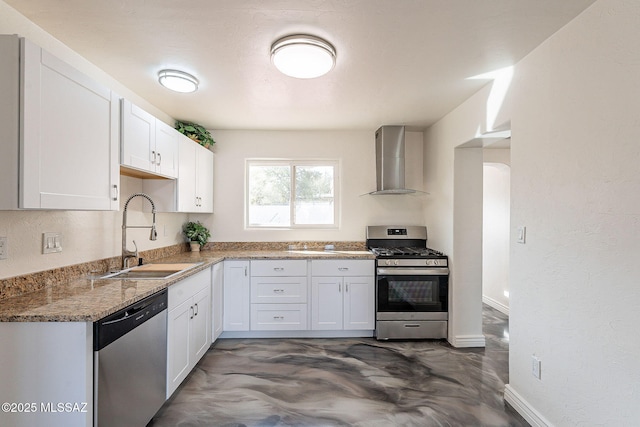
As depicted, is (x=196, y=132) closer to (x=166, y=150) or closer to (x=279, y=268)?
(x=166, y=150)

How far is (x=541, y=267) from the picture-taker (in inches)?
74.4

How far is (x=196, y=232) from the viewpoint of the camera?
3.64 metres

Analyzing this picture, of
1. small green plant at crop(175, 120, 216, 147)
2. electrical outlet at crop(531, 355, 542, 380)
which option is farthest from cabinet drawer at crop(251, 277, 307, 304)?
electrical outlet at crop(531, 355, 542, 380)

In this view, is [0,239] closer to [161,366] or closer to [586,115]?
[161,366]

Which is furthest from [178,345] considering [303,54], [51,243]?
[303,54]

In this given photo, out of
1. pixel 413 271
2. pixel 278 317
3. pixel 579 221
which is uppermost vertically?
pixel 579 221

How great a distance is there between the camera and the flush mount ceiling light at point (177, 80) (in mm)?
2264

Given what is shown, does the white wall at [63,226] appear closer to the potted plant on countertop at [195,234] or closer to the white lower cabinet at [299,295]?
the potted plant on countertop at [195,234]

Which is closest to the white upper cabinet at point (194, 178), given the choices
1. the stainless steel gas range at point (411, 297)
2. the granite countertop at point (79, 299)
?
the granite countertop at point (79, 299)

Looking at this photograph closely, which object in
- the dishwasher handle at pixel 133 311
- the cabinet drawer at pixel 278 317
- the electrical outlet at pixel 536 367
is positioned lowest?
the cabinet drawer at pixel 278 317

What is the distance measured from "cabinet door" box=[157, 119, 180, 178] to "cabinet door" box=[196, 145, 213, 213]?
1.75 ft

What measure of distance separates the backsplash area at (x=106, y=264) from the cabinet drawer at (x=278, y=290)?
2.04 feet

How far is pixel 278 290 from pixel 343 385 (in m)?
1.20

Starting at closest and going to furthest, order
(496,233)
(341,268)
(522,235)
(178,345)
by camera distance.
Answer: (522,235) → (178,345) → (341,268) → (496,233)
